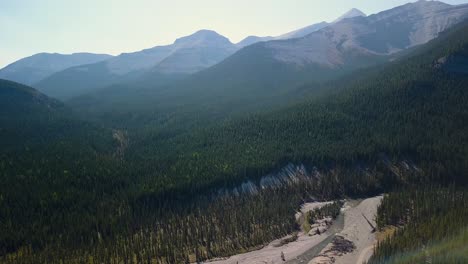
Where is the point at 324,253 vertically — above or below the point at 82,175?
below

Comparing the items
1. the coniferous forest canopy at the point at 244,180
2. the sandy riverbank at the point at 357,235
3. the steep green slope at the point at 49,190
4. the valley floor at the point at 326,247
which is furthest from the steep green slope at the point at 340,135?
the valley floor at the point at 326,247

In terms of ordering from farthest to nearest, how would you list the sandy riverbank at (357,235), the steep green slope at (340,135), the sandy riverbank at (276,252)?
the steep green slope at (340,135)
the sandy riverbank at (276,252)
the sandy riverbank at (357,235)

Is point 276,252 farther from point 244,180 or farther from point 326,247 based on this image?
point 244,180

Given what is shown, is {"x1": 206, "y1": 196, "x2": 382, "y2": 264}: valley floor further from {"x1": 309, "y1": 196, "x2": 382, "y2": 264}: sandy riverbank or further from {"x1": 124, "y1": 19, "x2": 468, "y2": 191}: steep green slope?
{"x1": 124, "y1": 19, "x2": 468, "y2": 191}: steep green slope

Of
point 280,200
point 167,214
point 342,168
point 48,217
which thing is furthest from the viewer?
point 342,168

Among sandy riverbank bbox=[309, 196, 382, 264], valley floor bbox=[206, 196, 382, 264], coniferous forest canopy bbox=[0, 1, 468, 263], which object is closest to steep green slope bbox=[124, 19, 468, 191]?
coniferous forest canopy bbox=[0, 1, 468, 263]

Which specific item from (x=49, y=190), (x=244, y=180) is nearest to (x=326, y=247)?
(x=244, y=180)

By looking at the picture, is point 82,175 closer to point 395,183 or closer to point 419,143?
point 395,183

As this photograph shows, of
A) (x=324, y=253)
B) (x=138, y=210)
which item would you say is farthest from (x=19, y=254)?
(x=324, y=253)

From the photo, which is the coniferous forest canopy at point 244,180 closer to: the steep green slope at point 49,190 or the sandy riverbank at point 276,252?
the steep green slope at point 49,190
